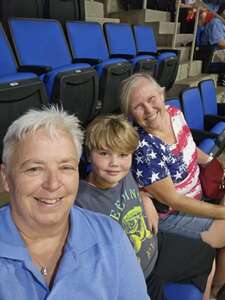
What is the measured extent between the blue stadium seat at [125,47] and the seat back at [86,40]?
17cm

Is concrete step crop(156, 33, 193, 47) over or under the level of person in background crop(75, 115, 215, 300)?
under

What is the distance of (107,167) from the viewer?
896 mm

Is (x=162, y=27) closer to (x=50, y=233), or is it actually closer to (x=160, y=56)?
(x=160, y=56)

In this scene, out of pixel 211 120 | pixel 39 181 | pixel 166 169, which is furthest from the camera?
pixel 211 120

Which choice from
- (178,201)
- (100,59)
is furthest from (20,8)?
(178,201)

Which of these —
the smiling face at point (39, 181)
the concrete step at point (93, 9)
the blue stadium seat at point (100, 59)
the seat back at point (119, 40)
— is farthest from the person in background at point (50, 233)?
the concrete step at point (93, 9)

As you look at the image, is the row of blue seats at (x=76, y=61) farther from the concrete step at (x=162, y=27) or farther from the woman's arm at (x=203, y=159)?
the concrete step at (x=162, y=27)

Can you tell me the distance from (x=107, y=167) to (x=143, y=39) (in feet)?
9.69

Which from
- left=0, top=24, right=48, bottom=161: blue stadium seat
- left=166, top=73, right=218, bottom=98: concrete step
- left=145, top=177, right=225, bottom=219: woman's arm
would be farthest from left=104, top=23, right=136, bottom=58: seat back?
left=145, top=177, right=225, bottom=219: woman's arm

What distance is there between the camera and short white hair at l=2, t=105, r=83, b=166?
24.5 inches

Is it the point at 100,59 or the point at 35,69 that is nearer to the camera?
the point at 35,69

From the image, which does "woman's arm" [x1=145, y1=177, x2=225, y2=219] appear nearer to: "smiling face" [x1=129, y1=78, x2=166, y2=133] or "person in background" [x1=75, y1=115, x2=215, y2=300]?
"person in background" [x1=75, y1=115, x2=215, y2=300]

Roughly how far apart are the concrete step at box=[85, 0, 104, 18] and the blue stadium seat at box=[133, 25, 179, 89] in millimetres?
666

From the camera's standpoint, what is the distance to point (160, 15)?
5.02m
